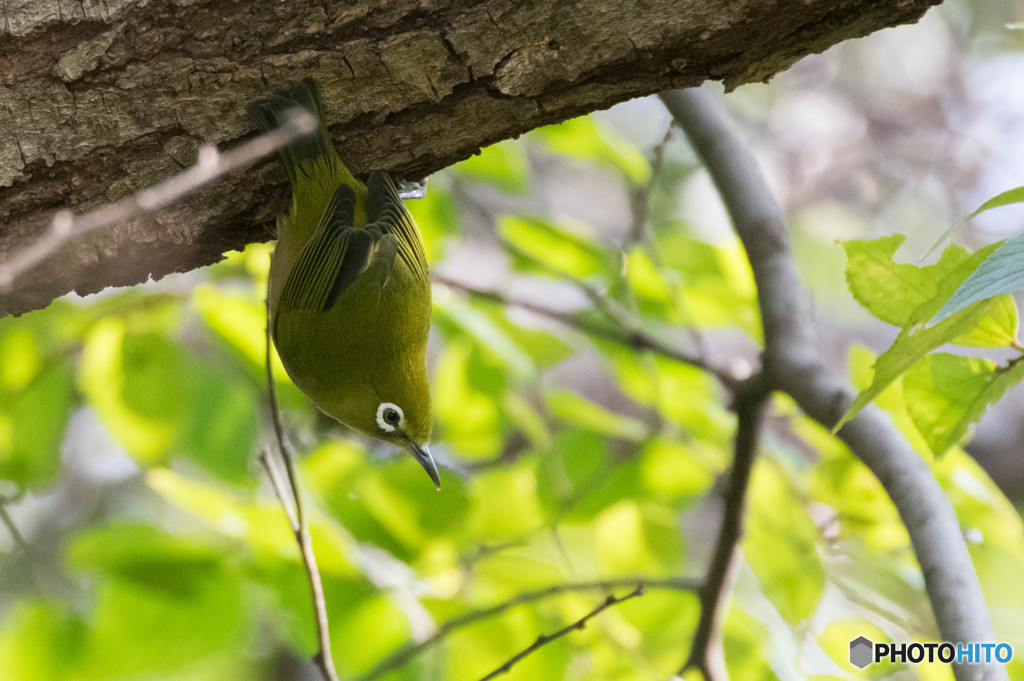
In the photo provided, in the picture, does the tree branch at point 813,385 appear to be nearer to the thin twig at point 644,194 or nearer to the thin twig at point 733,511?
the thin twig at point 733,511

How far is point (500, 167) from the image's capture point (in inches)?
145

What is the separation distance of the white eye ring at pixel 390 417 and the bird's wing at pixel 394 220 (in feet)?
1.93

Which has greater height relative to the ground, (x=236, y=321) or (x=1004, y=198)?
(x=236, y=321)

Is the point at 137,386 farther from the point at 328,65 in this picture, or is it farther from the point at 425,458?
the point at 328,65

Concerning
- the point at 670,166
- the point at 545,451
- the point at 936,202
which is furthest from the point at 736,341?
the point at 545,451

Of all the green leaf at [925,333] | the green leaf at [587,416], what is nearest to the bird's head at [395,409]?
the green leaf at [587,416]

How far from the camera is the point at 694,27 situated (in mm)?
2152

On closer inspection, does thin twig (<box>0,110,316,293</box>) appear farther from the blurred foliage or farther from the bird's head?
the bird's head

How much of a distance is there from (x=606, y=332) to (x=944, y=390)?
202cm

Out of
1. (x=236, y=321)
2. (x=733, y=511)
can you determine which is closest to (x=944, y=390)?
(x=733, y=511)

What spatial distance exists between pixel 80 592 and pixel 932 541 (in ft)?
18.0

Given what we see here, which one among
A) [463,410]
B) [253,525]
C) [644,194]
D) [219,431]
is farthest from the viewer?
[644,194]

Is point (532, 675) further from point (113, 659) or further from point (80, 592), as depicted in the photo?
point (80, 592)

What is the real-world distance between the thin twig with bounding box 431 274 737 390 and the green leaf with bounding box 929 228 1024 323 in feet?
7.18
